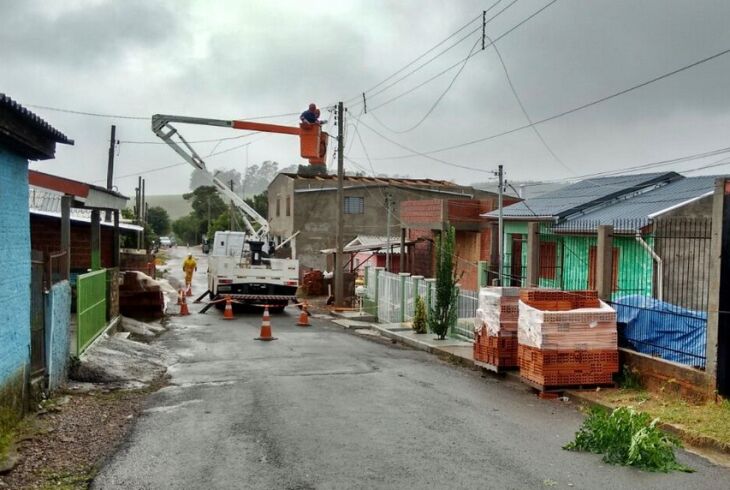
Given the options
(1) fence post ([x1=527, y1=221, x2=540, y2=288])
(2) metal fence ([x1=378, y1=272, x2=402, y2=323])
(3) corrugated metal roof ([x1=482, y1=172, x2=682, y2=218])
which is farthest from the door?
(3) corrugated metal roof ([x1=482, y1=172, x2=682, y2=218])

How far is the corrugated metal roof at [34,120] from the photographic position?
6.85 metres

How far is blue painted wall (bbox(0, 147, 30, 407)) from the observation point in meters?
7.53

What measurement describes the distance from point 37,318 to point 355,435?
15.1 feet

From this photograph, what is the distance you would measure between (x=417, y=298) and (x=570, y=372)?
8.93m

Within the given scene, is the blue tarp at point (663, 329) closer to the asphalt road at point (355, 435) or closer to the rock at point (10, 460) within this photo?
the asphalt road at point (355, 435)

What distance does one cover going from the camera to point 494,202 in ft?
95.5

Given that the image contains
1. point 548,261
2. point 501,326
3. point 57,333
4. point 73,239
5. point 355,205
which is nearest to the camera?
point 57,333

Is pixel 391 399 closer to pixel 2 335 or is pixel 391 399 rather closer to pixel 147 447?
pixel 147 447

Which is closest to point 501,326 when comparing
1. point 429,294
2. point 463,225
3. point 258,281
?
point 429,294

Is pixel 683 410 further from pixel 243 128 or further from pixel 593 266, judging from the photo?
pixel 243 128

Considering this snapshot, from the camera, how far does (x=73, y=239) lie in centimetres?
2316

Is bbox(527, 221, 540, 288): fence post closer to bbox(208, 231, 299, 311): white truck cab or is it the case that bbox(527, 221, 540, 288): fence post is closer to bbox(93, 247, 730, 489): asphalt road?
bbox(93, 247, 730, 489): asphalt road

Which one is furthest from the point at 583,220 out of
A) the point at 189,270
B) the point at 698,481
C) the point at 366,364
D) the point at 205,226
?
the point at 205,226

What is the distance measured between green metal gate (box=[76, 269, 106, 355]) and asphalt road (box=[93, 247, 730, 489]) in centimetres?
171
